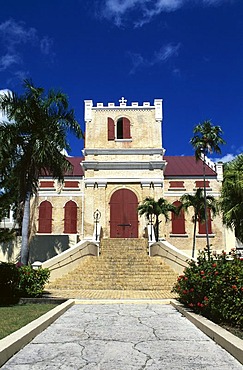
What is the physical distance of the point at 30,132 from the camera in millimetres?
17188

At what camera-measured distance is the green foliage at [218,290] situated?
6.92 metres

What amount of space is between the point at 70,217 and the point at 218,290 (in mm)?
23337

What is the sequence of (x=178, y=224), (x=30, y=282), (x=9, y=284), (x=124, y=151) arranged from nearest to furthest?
(x=9, y=284)
(x=30, y=282)
(x=124, y=151)
(x=178, y=224)

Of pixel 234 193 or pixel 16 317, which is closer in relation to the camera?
pixel 16 317

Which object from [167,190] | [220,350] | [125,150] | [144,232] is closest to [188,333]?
[220,350]

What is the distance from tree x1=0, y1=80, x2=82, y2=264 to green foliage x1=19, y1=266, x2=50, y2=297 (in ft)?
16.0

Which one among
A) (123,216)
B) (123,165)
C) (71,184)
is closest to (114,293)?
(123,216)

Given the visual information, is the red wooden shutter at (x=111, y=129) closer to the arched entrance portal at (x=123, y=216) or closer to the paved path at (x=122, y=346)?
the arched entrance portal at (x=123, y=216)

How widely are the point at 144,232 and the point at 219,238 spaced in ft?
21.8

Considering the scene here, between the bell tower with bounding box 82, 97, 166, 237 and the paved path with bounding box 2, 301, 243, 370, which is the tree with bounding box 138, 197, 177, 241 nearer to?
the bell tower with bounding box 82, 97, 166, 237

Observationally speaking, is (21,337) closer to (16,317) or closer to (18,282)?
(16,317)

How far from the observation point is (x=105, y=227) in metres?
26.9

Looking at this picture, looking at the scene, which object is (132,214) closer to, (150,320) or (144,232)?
(144,232)

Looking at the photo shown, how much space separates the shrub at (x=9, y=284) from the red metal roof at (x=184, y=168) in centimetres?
2152
